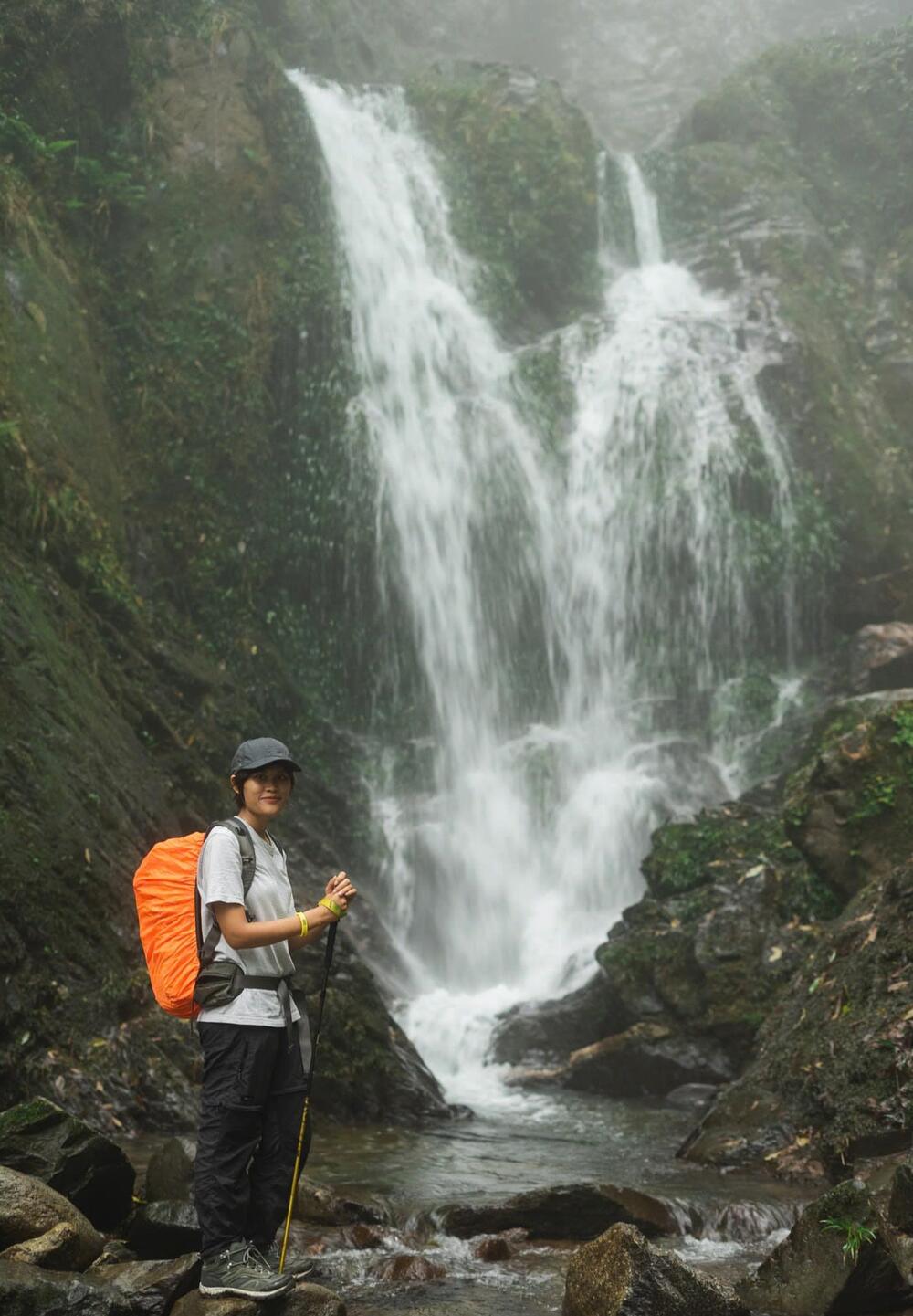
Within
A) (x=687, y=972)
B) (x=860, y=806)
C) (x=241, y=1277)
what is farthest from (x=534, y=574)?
(x=241, y=1277)

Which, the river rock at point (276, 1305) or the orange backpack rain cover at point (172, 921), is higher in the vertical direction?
the orange backpack rain cover at point (172, 921)

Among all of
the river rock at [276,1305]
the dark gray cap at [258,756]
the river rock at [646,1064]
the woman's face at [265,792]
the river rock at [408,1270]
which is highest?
the dark gray cap at [258,756]

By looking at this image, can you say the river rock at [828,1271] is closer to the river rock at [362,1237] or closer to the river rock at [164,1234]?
the river rock at [362,1237]

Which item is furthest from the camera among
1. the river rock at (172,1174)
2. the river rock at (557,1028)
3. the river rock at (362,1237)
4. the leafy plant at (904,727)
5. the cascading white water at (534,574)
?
the cascading white water at (534,574)

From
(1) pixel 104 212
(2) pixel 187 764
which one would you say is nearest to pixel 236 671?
(2) pixel 187 764

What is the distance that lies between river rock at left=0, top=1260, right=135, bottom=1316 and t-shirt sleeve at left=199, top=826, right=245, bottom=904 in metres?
1.14

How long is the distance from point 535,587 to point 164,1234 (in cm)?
1346

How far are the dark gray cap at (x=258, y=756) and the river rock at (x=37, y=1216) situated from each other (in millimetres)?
1518

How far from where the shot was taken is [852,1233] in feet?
12.0

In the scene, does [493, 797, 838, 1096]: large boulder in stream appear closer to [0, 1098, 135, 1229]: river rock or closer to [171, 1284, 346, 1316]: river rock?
[0, 1098, 135, 1229]: river rock

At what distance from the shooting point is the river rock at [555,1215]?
505cm

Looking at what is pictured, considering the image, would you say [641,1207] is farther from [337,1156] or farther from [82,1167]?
[82,1167]

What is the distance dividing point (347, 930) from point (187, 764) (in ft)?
10.1

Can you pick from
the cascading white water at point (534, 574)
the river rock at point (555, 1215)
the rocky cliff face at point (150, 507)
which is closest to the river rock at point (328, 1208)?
the river rock at point (555, 1215)
